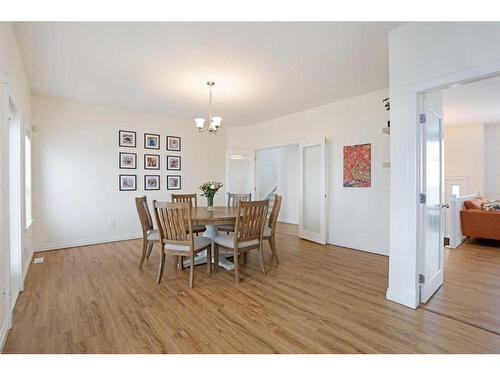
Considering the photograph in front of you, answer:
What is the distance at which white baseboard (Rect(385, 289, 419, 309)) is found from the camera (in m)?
2.30

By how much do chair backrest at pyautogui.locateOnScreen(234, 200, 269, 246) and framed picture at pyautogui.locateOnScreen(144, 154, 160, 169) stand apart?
10.3ft

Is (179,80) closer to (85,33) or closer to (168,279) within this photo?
(85,33)

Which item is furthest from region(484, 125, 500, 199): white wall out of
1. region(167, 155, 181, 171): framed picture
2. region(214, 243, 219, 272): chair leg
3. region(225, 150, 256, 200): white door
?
region(167, 155, 181, 171): framed picture

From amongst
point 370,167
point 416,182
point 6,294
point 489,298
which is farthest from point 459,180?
point 6,294

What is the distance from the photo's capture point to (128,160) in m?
5.05

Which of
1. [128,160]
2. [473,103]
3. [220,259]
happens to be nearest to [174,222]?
[220,259]

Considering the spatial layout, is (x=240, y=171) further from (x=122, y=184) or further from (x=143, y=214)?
(x=143, y=214)

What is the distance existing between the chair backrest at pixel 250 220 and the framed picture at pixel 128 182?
310cm

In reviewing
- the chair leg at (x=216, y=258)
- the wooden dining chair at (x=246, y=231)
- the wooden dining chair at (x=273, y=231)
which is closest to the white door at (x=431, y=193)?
the wooden dining chair at (x=246, y=231)

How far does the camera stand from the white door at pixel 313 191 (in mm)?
4684

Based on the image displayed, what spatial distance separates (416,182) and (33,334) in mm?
3272

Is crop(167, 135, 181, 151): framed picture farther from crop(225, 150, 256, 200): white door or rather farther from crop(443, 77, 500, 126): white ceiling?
crop(443, 77, 500, 126): white ceiling

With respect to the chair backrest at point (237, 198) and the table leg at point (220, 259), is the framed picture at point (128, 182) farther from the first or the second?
the table leg at point (220, 259)
